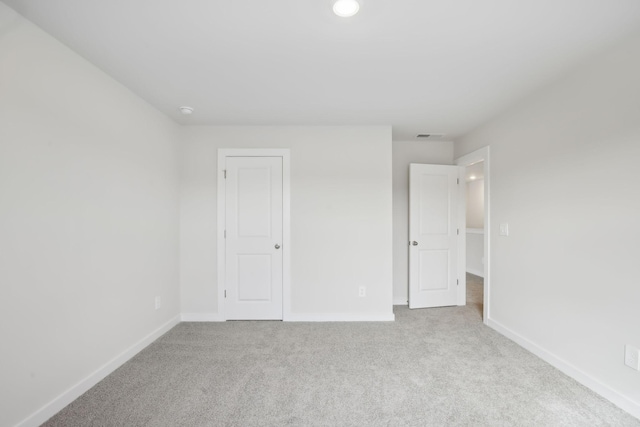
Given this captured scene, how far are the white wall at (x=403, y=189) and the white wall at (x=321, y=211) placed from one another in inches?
24.3

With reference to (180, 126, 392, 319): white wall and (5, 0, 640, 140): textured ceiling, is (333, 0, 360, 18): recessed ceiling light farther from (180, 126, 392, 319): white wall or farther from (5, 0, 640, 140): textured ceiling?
(180, 126, 392, 319): white wall

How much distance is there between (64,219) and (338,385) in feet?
7.12

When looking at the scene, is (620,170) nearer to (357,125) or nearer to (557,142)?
(557,142)

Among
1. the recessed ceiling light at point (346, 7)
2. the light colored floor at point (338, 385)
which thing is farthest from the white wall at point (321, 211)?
the recessed ceiling light at point (346, 7)

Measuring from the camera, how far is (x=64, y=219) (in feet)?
5.44

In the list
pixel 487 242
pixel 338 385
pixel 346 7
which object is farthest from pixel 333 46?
pixel 487 242

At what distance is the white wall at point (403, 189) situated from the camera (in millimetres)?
3592

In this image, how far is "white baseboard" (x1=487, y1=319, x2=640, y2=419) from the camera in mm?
1572

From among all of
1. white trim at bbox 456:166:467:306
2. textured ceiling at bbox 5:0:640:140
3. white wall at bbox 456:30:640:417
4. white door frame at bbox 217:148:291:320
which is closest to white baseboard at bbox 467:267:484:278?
white trim at bbox 456:166:467:306

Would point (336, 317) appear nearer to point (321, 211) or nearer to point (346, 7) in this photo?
point (321, 211)

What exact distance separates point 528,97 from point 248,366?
11.2 feet

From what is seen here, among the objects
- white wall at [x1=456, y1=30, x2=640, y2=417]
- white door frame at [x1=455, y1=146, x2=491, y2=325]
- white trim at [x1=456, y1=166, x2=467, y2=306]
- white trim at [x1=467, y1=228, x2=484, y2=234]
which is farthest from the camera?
white trim at [x1=467, y1=228, x2=484, y2=234]

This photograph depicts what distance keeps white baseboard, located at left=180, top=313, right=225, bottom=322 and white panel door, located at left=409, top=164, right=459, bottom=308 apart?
246cm

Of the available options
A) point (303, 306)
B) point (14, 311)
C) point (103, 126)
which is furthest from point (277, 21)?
point (303, 306)
